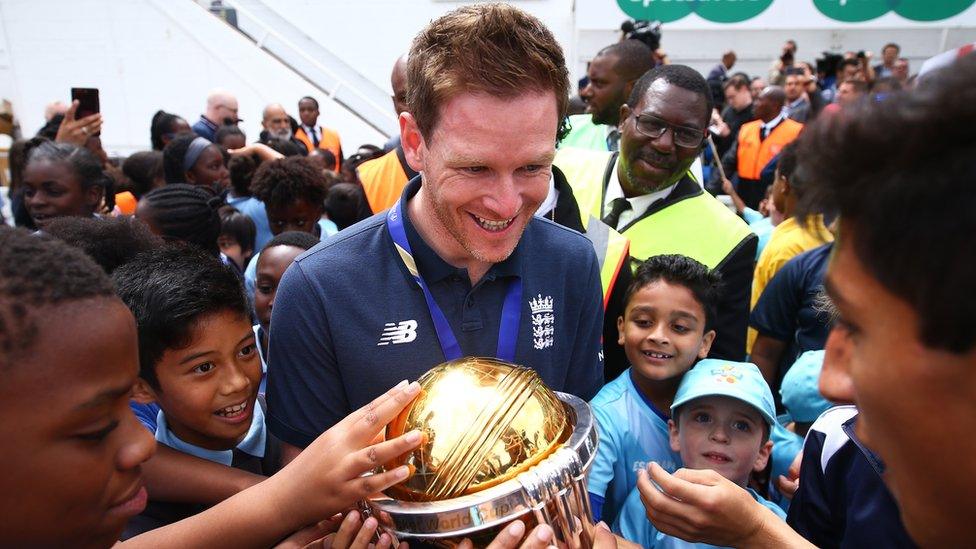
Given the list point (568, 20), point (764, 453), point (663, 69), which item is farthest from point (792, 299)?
point (568, 20)

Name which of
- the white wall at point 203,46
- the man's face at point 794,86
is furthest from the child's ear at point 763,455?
the white wall at point 203,46

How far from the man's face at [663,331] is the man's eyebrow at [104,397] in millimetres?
1998

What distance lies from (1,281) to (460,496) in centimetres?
93

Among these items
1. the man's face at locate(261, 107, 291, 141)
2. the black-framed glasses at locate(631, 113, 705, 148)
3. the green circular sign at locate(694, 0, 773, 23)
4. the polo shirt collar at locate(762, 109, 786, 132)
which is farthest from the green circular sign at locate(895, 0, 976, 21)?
the black-framed glasses at locate(631, 113, 705, 148)

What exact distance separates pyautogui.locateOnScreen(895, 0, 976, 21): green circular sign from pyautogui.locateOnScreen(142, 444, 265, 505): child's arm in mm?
15488

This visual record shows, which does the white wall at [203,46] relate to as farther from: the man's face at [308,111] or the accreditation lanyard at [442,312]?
the accreditation lanyard at [442,312]

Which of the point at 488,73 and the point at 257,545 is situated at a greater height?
the point at 488,73

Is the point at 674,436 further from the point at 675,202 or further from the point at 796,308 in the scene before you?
the point at 675,202

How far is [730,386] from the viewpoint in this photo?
2.43 meters

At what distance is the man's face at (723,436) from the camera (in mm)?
2443

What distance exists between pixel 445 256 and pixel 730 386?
3.85 feet

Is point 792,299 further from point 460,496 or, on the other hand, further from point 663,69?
point 460,496

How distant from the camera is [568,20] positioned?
590 inches

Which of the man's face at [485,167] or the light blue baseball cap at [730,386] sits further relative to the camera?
the light blue baseball cap at [730,386]
